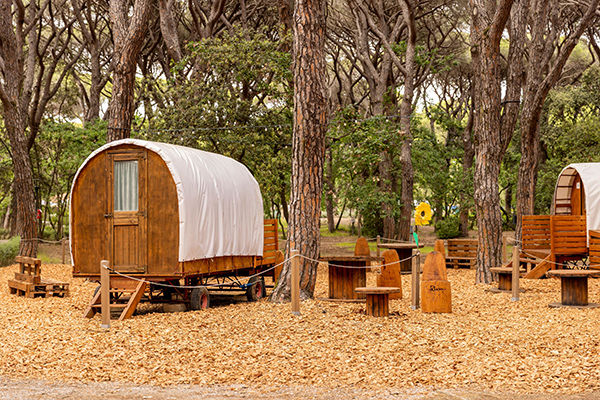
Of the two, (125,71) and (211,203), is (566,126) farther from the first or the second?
(211,203)

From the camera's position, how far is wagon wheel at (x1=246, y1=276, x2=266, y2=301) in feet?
49.5

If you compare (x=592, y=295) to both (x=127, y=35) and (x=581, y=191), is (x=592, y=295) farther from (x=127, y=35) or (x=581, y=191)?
(x=127, y=35)

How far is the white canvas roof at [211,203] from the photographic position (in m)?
12.7

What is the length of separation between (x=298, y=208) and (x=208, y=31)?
13.4m

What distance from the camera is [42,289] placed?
15906mm

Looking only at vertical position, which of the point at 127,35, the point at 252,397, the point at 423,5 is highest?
the point at 423,5

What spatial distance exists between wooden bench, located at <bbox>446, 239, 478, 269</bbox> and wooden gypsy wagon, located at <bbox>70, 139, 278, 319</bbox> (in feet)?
37.9

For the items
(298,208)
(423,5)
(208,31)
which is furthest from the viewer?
(423,5)

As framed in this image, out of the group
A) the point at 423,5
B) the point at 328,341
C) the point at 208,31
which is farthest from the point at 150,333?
the point at 423,5

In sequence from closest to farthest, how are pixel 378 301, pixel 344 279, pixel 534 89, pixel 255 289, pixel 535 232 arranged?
1. pixel 378 301
2. pixel 344 279
3. pixel 255 289
4. pixel 535 232
5. pixel 534 89

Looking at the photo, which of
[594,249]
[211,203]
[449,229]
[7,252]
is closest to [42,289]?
[211,203]

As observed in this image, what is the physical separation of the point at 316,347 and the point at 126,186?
5187 mm

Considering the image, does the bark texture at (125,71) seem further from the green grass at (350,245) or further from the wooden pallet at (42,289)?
the green grass at (350,245)

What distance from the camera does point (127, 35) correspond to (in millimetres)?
18422
